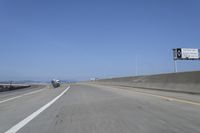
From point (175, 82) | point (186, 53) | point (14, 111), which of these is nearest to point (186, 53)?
point (186, 53)

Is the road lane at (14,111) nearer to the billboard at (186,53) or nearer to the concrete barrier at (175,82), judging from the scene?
the concrete barrier at (175,82)

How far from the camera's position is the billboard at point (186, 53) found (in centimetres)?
5807

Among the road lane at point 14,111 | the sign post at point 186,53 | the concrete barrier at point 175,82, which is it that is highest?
the sign post at point 186,53

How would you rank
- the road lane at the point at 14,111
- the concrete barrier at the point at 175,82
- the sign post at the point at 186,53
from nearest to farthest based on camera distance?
the road lane at the point at 14,111
the concrete barrier at the point at 175,82
the sign post at the point at 186,53

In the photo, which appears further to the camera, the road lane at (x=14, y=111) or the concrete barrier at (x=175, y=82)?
the concrete barrier at (x=175, y=82)

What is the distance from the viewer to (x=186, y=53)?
60.9 meters

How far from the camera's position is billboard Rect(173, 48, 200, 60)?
2286 inches

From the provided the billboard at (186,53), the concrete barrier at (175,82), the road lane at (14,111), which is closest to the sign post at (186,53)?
the billboard at (186,53)

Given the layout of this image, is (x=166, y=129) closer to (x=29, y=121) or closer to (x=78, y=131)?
(x=78, y=131)

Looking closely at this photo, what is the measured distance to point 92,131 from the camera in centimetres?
782

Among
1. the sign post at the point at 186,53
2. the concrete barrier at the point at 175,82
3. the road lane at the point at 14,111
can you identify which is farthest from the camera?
the sign post at the point at 186,53

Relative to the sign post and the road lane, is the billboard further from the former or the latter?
the road lane

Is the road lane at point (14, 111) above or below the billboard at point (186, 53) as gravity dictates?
below

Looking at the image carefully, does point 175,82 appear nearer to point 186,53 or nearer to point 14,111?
point 14,111
